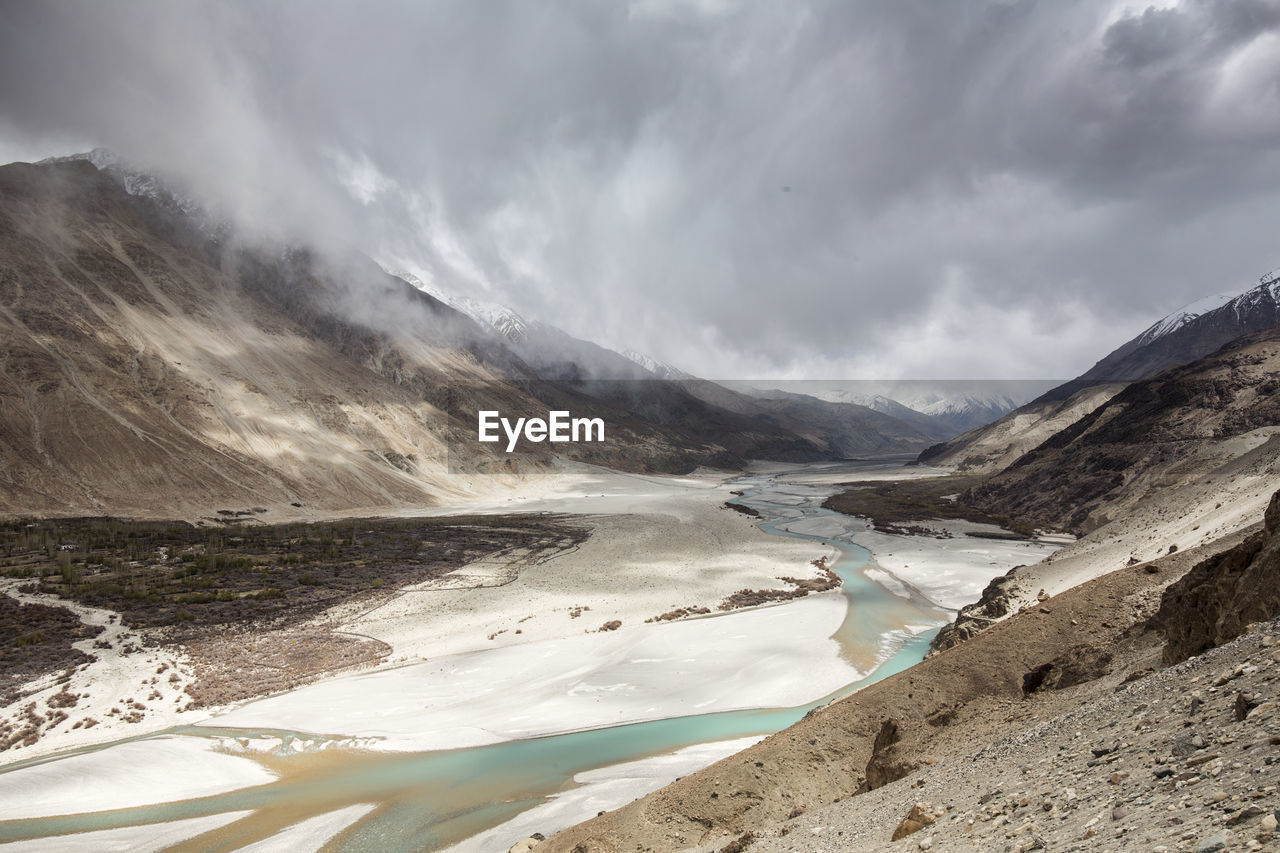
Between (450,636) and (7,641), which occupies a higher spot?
(7,641)

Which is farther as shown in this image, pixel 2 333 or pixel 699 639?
pixel 2 333

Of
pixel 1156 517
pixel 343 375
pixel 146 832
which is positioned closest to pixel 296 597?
pixel 146 832

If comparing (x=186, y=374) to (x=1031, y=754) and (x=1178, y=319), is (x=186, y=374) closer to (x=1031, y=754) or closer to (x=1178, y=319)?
(x=1031, y=754)

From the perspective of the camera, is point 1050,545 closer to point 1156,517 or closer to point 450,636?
point 1156,517

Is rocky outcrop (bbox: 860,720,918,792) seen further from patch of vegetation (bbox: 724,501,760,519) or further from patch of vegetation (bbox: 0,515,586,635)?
patch of vegetation (bbox: 724,501,760,519)

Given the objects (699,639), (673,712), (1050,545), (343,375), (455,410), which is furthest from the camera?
(455,410)

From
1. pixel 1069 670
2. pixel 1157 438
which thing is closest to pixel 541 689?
pixel 1069 670

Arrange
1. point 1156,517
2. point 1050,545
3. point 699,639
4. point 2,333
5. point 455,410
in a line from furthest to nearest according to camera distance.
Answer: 1. point 455,410
2. point 2,333
3. point 1050,545
4. point 699,639
5. point 1156,517
